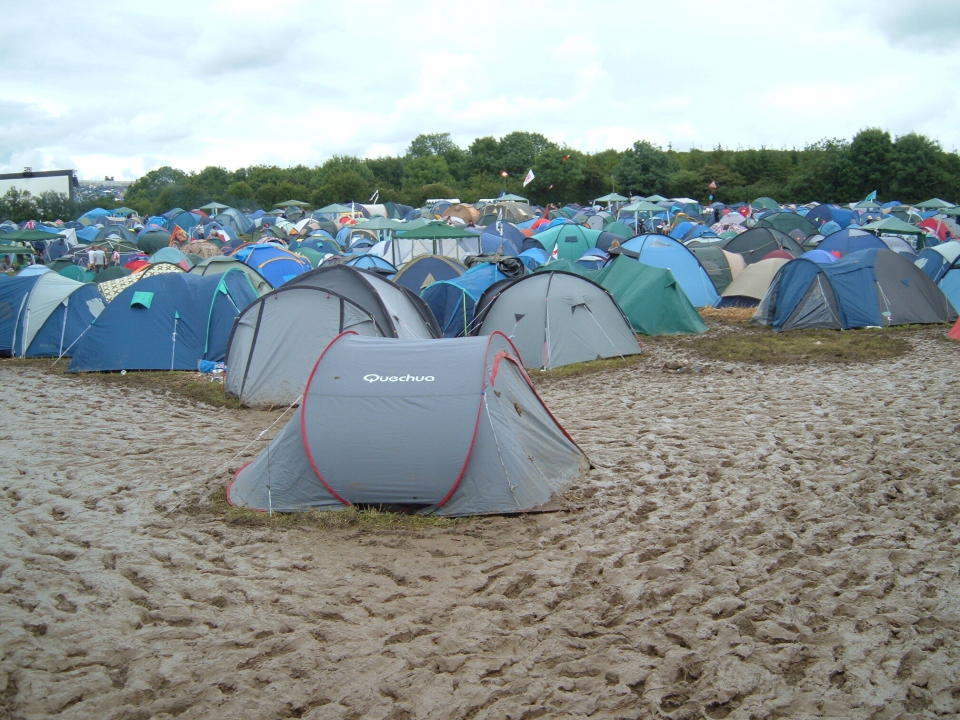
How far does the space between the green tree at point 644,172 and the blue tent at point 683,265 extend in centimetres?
4157

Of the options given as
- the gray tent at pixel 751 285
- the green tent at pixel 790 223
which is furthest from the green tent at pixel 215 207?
the gray tent at pixel 751 285

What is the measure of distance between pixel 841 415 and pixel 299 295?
23.6 feet

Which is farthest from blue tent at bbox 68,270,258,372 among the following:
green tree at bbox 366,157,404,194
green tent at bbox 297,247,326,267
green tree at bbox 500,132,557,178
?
green tree at bbox 366,157,404,194

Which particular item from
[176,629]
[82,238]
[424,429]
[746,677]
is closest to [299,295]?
[424,429]

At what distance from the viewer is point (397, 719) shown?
4172 mm

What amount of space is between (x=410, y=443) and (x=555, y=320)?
23.6 ft

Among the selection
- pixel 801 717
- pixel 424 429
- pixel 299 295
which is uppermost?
pixel 299 295

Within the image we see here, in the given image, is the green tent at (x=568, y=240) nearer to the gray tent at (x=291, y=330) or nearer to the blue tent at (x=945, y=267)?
the blue tent at (x=945, y=267)

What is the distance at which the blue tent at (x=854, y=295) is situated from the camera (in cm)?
1623

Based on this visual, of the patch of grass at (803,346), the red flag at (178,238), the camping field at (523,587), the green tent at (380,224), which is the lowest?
the camping field at (523,587)

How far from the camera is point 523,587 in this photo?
561cm

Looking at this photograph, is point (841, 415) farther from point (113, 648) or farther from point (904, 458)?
point (113, 648)

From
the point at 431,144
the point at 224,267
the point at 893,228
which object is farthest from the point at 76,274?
the point at 431,144

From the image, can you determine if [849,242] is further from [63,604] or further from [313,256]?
[63,604]
